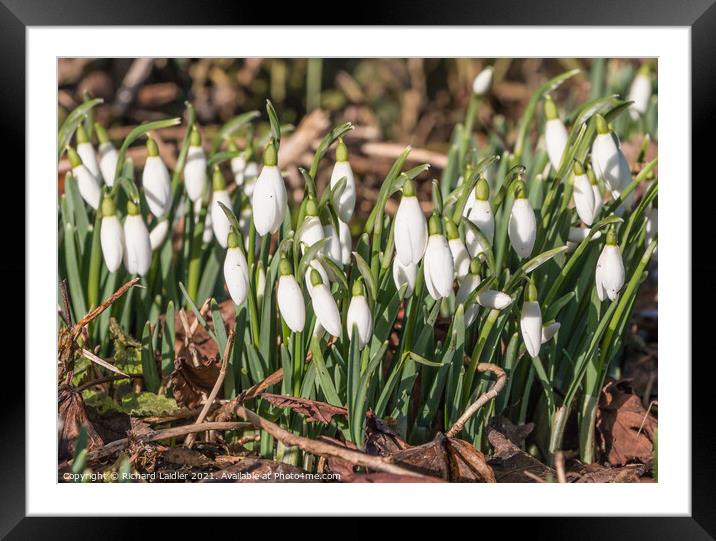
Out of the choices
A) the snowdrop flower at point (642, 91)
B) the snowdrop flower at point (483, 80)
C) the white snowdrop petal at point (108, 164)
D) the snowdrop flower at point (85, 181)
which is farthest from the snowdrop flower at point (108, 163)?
the snowdrop flower at point (642, 91)

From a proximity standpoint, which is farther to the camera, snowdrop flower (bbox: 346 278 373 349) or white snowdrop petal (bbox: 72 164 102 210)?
white snowdrop petal (bbox: 72 164 102 210)

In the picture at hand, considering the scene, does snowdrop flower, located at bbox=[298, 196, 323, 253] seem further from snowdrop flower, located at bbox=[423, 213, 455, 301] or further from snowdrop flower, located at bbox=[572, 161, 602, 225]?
snowdrop flower, located at bbox=[572, 161, 602, 225]

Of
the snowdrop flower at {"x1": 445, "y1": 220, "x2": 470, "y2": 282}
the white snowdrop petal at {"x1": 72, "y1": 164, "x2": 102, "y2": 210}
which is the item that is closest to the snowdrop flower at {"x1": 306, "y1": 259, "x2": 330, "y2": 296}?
the snowdrop flower at {"x1": 445, "y1": 220, "x2": 470, "y2": 282}

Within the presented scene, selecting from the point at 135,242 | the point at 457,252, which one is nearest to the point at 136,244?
the point at 135,242

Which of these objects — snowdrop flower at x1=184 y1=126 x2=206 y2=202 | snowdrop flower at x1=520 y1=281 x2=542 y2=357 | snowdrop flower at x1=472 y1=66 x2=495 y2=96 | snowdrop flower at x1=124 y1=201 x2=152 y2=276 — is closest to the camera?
snowdrop flower at x1=520 y1=281 x2=542 y2=357

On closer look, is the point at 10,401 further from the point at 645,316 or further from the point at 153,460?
the point at 645,316

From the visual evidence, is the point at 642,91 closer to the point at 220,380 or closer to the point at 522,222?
the point at 522,222

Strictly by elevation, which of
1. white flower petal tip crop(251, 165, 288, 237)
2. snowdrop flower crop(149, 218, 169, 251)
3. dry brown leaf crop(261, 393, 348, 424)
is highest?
white flower petal tip crop(251, 165, 288, 237)
